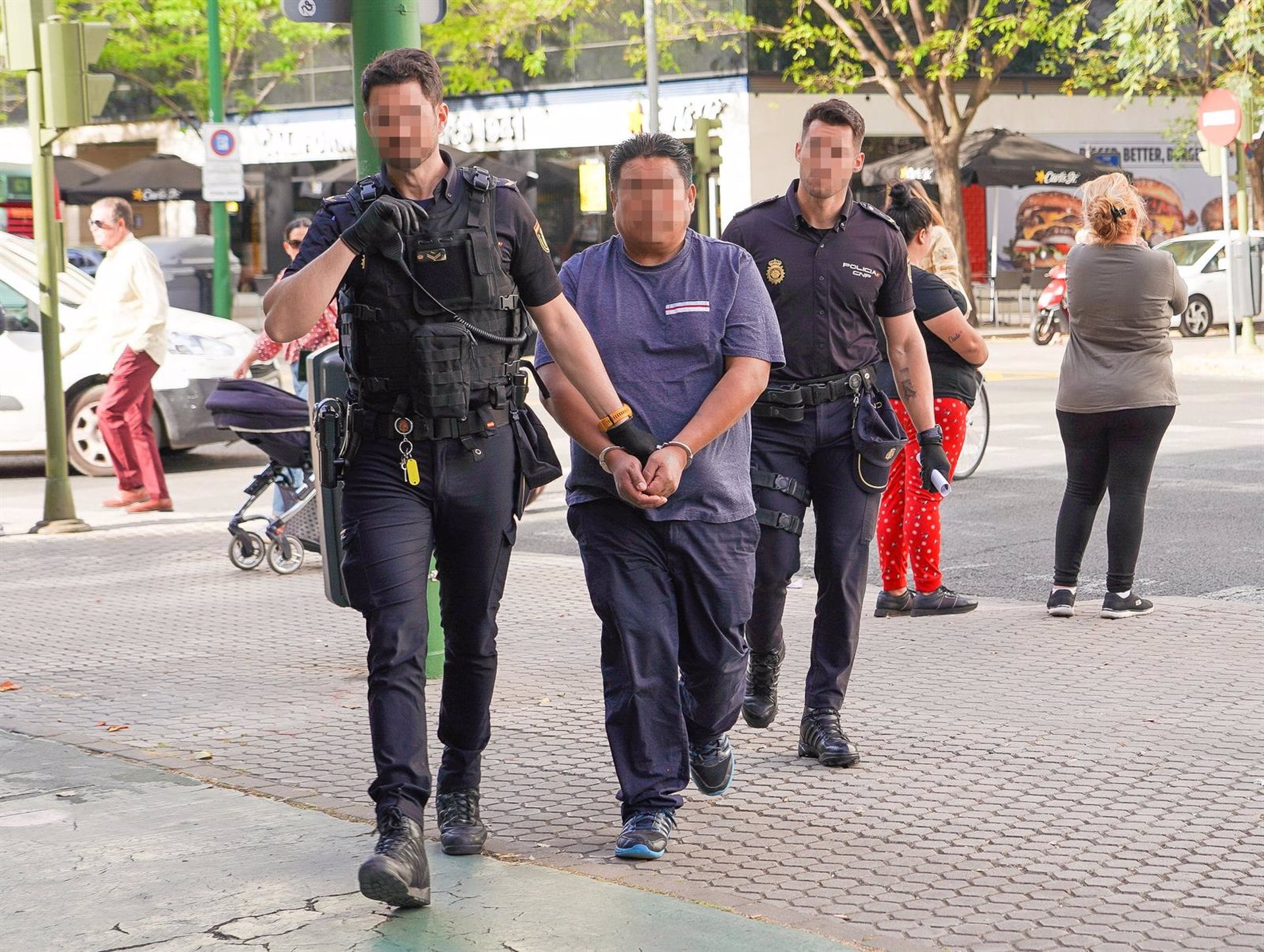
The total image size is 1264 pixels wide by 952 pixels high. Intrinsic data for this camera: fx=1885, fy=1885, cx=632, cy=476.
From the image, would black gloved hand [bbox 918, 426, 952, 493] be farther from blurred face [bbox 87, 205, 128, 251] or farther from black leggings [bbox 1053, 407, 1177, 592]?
blurred face [bbox 87, 205, 128, 251]

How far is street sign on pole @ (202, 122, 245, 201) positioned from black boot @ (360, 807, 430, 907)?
20972 mm

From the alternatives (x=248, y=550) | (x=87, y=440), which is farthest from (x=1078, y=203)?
(x=248, y=550)

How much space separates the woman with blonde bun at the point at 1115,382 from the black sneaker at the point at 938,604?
0.39 meters

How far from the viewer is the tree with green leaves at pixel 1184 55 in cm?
2597

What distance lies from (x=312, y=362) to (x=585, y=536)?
1.95m

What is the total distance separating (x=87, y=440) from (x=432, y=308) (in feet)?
34.7

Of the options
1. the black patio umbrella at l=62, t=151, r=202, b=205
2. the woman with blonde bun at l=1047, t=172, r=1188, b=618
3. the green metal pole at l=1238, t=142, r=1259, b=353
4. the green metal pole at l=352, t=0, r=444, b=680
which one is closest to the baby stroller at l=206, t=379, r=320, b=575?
the green metal pole at l=352, t=0, r=444, b=680

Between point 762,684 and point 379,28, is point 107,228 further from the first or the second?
point 762,684

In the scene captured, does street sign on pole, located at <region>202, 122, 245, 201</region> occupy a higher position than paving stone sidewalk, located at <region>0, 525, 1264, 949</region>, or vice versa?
street sign on pole, located at <region>202, 122, 245, 201</region>

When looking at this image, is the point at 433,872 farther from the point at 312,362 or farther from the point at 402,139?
the point at 312,362

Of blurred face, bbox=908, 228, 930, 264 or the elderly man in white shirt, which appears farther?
the elderly man in white shirt

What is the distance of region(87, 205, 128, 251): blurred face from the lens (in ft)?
39.2

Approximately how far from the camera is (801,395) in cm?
563

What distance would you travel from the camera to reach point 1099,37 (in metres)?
27.8
